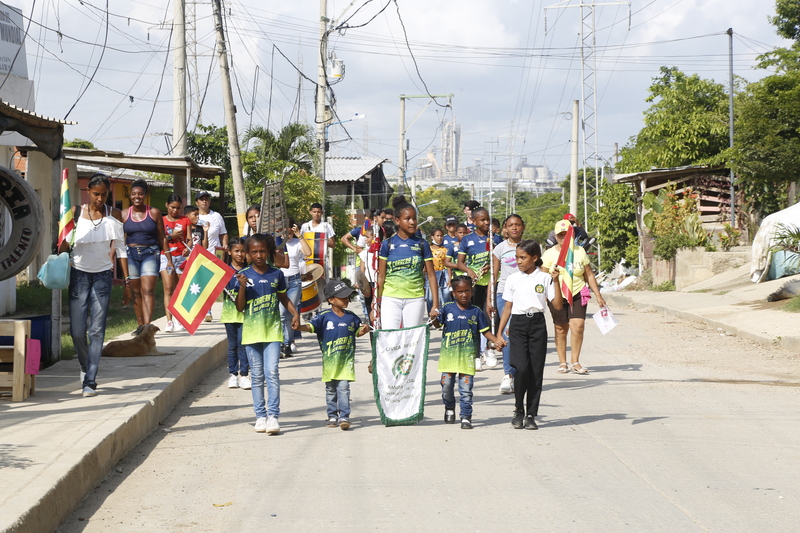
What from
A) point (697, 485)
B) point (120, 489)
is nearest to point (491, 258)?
point (697, 485)

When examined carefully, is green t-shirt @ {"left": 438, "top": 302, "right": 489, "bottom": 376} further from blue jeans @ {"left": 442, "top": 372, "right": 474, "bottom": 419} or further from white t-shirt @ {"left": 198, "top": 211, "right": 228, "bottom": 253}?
white t-shirt @ {"left": 198, "top": 211, "right": 228, "bottom": 253}

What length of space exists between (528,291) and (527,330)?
37 cm

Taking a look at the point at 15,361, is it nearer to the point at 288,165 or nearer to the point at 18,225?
the point at 18,225

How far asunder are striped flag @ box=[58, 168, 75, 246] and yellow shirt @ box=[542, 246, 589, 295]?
531 centimetres

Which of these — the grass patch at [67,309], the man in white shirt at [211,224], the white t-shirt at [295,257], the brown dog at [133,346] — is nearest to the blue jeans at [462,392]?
the brown dog at [133,346]

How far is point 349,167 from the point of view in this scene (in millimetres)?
69000

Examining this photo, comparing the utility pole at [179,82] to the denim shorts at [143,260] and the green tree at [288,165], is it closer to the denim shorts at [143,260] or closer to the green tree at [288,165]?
the denim shorts at [143,260]

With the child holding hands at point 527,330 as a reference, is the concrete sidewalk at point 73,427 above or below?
below

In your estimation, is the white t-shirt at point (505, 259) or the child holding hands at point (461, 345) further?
the white t-shirt at point (505, 259)

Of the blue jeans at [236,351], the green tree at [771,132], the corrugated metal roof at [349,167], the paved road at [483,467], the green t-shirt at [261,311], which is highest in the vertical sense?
the corrugated metal roof at [349,167]

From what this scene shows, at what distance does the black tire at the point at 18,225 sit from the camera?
8.85 metres

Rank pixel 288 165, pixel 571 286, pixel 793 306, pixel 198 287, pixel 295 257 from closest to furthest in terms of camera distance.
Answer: pixel 198 287
pixel 571 286
pixel 295 257
pixel 793 306
pixel 288 165

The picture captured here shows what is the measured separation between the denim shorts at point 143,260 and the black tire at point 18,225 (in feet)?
10.2

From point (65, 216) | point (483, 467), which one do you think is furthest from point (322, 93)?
point (483, 467)
